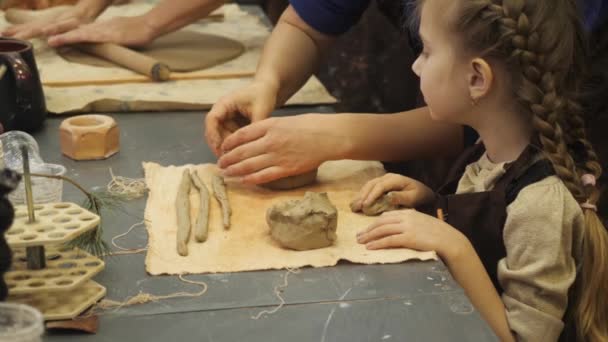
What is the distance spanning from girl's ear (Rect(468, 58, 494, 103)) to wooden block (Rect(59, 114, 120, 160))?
2.58 ft

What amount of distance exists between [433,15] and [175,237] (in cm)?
60

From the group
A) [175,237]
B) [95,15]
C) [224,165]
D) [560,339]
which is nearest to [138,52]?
[95,15]

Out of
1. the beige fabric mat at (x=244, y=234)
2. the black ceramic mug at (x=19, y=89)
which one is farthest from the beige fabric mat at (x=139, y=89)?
the beige fabric mat at (x=244, y=234)

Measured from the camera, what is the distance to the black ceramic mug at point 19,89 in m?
1.86

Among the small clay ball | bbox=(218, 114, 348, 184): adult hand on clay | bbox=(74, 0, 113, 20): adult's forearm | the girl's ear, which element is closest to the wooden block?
bbox=(218, 114, 348, 184): adult hand on clay

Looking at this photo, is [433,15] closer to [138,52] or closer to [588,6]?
[588,6]

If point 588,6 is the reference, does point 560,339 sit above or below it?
below

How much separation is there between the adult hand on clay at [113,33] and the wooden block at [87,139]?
685 millimetres

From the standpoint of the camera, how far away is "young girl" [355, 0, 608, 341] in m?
1.40

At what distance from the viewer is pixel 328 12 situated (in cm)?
208

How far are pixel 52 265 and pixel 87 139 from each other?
615 mm

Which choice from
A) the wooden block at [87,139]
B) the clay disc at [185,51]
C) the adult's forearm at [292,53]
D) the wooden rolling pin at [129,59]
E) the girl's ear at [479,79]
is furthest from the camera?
the clay disc at [185,51]

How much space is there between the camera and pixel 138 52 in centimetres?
247

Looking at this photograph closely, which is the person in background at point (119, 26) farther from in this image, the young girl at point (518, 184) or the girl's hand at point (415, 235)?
the girl's hand at point (415, 235)
